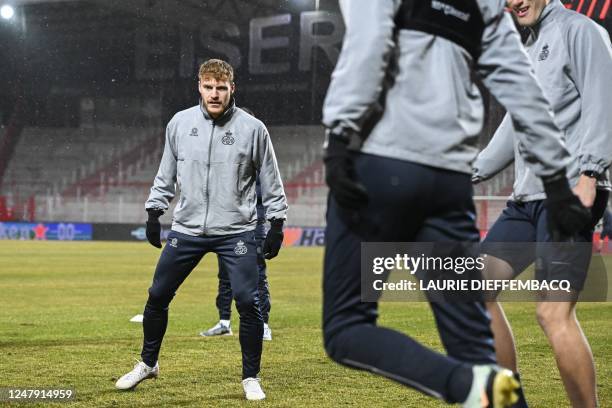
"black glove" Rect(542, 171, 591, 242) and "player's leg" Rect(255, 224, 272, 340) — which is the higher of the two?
"black glove" Rect(542, 171, 591, 242)

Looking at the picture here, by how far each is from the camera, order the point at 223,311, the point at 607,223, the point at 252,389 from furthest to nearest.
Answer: the point at 223,311, the point at 252,389, the point at 607,223

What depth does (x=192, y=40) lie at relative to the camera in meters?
33.8

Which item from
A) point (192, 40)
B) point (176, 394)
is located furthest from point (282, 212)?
point (192, 40)

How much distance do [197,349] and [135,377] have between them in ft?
5.48

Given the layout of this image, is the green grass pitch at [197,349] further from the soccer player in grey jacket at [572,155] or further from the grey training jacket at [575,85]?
the grey training jacket at [575,85]

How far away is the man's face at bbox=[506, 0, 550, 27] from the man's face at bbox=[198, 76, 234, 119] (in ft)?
5.96

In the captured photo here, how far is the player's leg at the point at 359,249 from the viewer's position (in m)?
2.20

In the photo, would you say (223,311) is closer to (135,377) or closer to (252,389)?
(135,377)

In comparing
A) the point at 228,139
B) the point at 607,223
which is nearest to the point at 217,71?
the point at 228,139

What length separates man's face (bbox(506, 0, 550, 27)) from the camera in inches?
136

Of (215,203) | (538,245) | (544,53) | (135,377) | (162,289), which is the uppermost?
(544,53)

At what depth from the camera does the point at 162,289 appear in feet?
15.2

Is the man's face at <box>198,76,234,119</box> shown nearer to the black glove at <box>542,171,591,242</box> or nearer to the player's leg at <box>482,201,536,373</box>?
the player's leg at <box>482,201,536,373</box>

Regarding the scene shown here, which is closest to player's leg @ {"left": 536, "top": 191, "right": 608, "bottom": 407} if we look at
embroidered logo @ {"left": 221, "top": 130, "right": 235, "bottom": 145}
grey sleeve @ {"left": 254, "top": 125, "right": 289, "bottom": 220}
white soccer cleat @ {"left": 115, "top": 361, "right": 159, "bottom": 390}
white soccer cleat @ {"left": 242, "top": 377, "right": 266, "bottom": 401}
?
white soccer cleat @ {"left": 242, "top": 377, "right": 266, "bottom": 401}
